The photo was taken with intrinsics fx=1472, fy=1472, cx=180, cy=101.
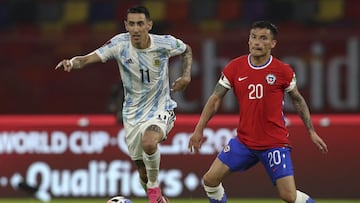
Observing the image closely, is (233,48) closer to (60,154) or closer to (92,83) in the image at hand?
(92,83)

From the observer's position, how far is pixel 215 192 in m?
14.5

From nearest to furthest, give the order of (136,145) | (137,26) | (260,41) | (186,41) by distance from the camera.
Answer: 1. (260,41)
2. (137,26)
3. (136,145)
4. (186,41)

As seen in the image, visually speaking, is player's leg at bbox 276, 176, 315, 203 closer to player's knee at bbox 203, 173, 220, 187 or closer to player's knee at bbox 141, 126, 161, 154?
player's knee at bbox 203, 173, 220, 187

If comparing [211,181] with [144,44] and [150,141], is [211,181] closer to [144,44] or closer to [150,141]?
[150,141]

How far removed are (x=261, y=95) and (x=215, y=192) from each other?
1.12m

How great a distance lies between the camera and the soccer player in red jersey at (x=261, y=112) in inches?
557

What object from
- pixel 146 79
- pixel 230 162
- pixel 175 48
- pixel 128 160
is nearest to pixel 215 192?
pixel 230 162

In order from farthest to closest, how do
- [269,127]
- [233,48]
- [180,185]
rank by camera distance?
[233,48], [180,185], [269,127]

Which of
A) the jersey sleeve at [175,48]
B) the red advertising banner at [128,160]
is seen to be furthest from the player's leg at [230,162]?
the red advertising banner at [128,160]

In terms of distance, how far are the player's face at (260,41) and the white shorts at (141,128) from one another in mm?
1544

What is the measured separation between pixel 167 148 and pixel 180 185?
0.50 meters

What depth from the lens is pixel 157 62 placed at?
49.8 ft

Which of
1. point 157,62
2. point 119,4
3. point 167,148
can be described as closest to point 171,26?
point 119,4

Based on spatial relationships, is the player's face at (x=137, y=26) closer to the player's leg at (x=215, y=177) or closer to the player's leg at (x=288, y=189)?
the player's leg at (x=215, y=177)
